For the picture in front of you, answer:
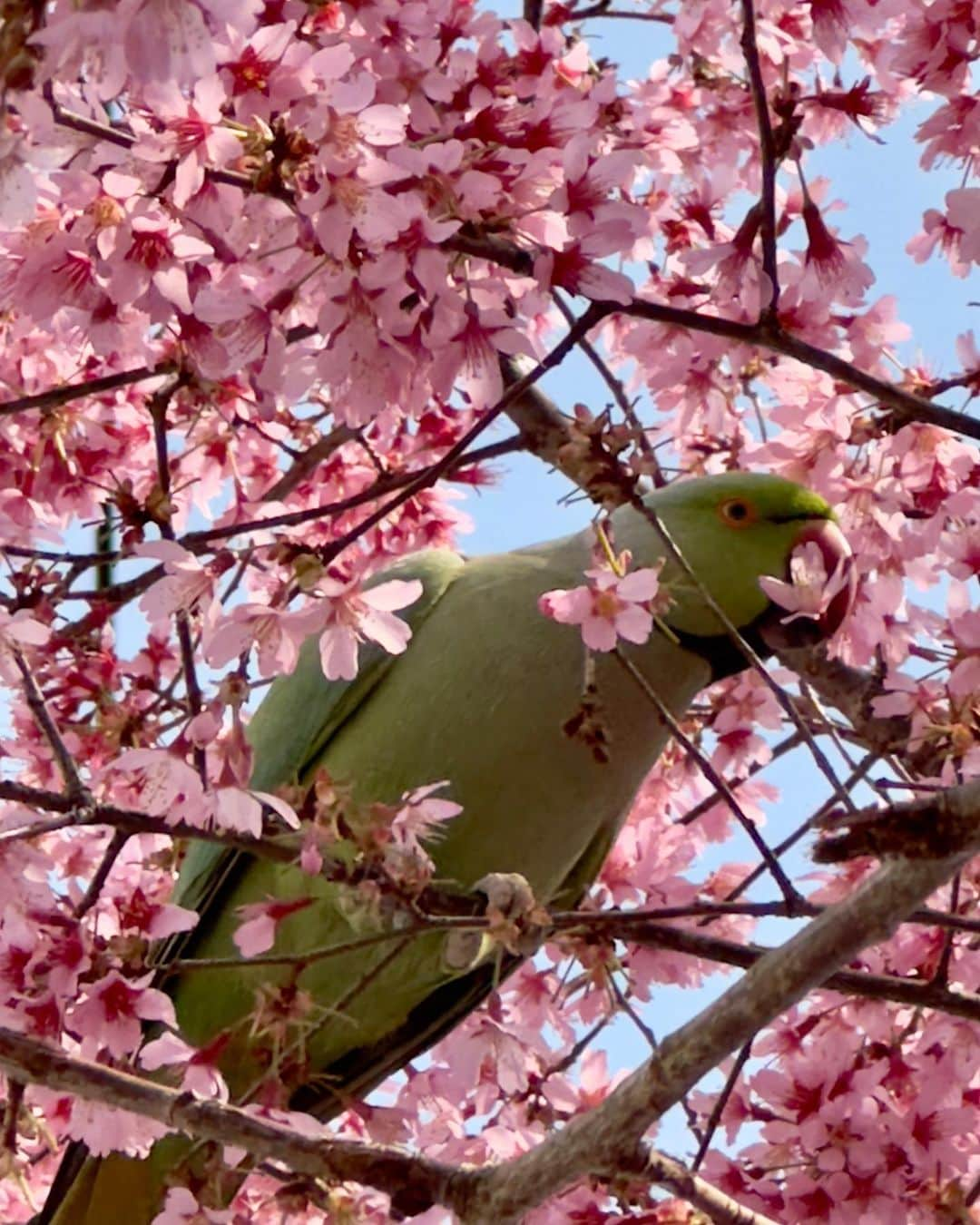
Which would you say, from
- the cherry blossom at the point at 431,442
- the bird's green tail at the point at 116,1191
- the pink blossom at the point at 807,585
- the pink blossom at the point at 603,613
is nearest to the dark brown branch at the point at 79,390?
the cherry blossom at the point at 431,442

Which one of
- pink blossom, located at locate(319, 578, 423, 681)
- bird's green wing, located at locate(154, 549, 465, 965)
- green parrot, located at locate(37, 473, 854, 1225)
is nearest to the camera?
pink blossom, located at locate(319, 578, 423, 681)

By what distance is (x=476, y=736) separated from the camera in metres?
2.58

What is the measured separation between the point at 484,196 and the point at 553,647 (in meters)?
1.00

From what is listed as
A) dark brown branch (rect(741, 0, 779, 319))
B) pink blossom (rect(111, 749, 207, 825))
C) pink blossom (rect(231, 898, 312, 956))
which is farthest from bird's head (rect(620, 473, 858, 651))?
pink blossom (rect(111, 749, 207, 825))

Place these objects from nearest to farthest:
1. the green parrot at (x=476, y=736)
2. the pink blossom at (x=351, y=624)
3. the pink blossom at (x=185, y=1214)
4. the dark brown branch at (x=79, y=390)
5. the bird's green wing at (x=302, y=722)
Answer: the pink blossom at (x=351, y=624), the pink blossom at (x=185, y=1214), the dark brown branch at (x=79, y=390), the green parrot at (x=476, y=736), the bird's green wing at (x=302, y=722)

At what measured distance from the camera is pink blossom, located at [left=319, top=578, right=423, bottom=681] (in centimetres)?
186

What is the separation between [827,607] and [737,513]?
30cm

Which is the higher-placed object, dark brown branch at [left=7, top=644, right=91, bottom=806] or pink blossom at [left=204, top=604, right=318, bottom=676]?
pink blossom at [left=204, top=604, right=318, bottom=676]

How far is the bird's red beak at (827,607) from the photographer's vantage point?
8.49 ft

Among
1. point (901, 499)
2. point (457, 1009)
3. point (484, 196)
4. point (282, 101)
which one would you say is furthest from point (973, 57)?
point (457, 1009)

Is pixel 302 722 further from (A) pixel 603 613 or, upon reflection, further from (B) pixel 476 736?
(A) pixel 603 613

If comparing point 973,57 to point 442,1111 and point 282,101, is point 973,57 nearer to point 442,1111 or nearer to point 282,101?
point 282,101

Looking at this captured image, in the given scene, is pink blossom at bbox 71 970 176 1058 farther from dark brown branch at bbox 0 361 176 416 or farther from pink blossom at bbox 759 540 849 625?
pink blossom at bbox 759 540 849 625

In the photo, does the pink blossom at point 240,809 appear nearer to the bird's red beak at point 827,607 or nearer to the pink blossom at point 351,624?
the pink blossom at point 351,624
